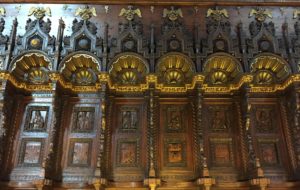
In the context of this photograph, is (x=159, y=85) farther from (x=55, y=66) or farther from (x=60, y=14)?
(x=60, y=14)

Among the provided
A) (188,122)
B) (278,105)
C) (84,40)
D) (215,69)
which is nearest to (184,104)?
(188,122)

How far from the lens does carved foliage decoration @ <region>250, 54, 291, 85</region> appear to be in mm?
9117

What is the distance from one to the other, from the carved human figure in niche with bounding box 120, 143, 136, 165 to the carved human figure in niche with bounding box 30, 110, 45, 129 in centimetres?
238

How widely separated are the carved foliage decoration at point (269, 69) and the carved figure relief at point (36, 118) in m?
5.90

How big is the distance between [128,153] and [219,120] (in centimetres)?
271

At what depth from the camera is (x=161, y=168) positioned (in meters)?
8.77

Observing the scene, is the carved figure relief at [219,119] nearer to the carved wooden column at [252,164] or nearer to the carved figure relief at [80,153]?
the carved wooden column at [252,164]

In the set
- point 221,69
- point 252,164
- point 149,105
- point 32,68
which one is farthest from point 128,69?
point 252,164

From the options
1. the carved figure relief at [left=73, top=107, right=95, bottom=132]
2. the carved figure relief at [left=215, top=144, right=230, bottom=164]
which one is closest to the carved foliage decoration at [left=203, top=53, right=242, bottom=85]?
the carved figure relief at [left=215, top=144, right=230, bottom=164]

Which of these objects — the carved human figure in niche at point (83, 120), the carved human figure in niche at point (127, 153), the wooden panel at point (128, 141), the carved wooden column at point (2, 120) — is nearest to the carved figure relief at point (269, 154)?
the wooden panel at point (128, 141)

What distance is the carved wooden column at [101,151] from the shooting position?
8.07m

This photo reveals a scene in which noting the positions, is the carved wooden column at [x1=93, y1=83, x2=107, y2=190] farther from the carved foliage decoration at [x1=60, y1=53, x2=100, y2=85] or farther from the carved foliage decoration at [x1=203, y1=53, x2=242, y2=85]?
the carved foliage decoration at [x1=203, y1=53, x2=242, y2=85]

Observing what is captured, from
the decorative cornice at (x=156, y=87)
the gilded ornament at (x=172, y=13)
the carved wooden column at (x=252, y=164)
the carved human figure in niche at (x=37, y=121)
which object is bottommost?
the carved wooden column at (x=252, y=164)

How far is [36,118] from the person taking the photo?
934 cm
